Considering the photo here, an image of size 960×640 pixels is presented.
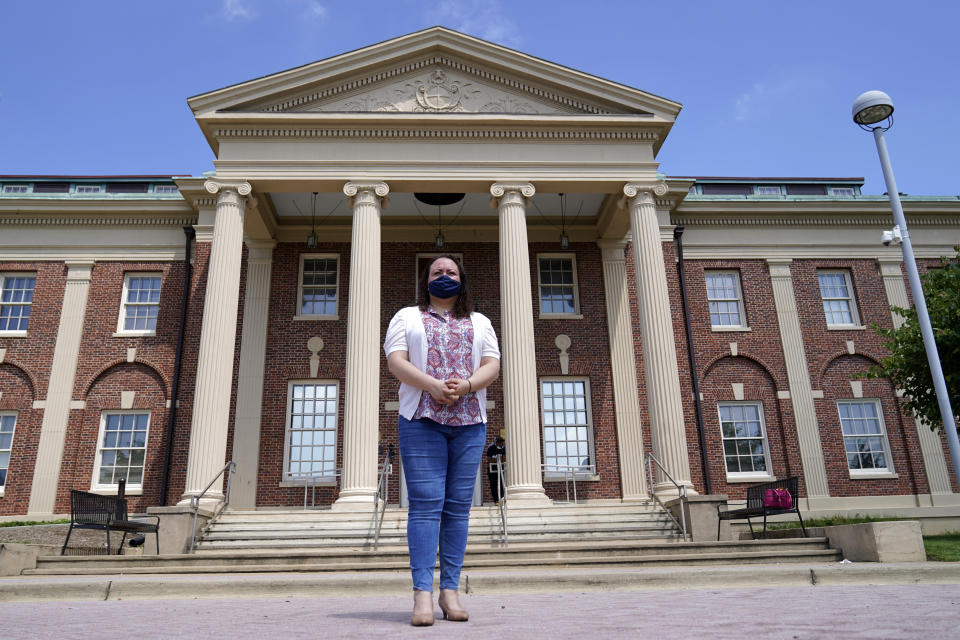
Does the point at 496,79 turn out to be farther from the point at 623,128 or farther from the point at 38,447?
the point at 38,447

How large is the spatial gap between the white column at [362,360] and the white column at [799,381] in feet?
39.8

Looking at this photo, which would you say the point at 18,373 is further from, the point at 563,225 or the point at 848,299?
the point at 848,299

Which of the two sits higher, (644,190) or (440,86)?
(440,86)

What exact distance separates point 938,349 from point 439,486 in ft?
44.6

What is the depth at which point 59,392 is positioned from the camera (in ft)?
63.0

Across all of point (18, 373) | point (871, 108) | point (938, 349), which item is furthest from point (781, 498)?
point (18, 373)

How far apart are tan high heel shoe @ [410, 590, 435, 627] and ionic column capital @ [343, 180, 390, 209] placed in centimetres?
1378

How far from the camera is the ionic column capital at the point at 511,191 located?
17016 millimetres

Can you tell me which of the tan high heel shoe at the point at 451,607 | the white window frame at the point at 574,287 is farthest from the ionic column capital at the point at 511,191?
the tan high heel shoe at the point at 451,607

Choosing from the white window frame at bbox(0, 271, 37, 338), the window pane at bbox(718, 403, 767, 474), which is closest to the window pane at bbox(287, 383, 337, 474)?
the white window frame at bbox(0, 271, 37, 338)

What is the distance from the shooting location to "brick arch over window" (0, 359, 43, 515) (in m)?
18.4

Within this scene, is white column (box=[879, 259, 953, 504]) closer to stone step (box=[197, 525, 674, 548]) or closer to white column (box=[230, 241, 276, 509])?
stone step (box=[197, 525, 674, 548])

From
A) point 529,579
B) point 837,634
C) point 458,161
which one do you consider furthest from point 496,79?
point 837,634

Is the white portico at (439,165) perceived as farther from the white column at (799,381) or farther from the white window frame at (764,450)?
the white column at (799,381)
